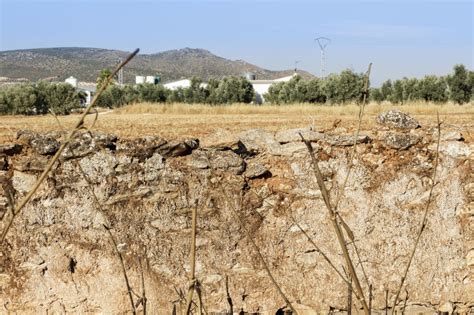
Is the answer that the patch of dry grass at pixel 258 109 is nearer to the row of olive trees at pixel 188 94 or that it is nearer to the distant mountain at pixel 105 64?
the row of olive trees at pixel 188 94

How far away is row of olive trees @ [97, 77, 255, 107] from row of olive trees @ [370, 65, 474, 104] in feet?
26.3

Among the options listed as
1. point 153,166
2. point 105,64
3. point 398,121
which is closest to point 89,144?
point 153,166

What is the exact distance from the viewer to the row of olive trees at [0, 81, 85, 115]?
28.0 m

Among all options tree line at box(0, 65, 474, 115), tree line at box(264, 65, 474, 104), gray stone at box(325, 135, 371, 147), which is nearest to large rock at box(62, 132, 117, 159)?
gray stone at box(325, 135, 371, 147)

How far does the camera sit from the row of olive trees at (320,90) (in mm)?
33106

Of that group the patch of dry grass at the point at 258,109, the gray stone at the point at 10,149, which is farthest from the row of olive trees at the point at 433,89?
the gray stone at the point at 10,149

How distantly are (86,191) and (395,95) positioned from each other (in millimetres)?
31148

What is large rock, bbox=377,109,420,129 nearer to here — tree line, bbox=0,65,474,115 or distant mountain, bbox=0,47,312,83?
tree line, bbox=0,65,474,115

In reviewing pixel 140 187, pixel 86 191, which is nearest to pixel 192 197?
pixel 140 187

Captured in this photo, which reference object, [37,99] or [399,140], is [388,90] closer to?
[37,99]

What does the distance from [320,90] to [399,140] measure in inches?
1163

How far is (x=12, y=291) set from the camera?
5805mm

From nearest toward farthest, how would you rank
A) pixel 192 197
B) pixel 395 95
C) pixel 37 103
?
pixel 192 197, pixel 37 103, pixel 395 95

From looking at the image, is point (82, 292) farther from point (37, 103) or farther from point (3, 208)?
point (37, 103)
